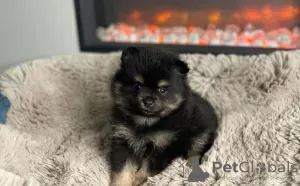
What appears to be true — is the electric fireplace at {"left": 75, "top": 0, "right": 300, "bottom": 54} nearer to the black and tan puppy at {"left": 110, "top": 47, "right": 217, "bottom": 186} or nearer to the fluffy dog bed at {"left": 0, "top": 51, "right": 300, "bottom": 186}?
the fluffy dog bed at {"left": 0, "top": 51, "right": 300, "bottom": 186}

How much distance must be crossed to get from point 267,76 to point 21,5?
152 cm

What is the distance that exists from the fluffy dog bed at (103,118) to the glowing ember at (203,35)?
1.18ft

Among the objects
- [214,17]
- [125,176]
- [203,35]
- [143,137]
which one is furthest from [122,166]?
[214,17]

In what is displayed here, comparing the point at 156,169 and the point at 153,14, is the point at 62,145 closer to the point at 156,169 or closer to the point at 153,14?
the point at 156,169

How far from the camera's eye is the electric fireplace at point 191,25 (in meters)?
2.44

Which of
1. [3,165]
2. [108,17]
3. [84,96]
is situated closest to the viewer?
[3,165]

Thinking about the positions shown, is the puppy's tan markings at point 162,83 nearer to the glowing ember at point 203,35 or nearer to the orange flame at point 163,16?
the glowing ember at point 203,35

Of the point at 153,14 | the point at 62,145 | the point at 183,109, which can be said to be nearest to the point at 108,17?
the point at 153,14

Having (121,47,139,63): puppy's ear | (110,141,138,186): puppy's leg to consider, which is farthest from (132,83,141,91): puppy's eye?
(110,141,138,186): puppy's leg

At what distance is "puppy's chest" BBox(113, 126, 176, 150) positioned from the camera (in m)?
1.59

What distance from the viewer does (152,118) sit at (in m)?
1.59

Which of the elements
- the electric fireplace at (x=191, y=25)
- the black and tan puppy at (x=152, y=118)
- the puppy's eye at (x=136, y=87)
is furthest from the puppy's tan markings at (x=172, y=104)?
the electric fireplace at (x=191, y=25)

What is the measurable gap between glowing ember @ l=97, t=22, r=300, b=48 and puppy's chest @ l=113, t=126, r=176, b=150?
3.34 ft

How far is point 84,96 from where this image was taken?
2184mm
